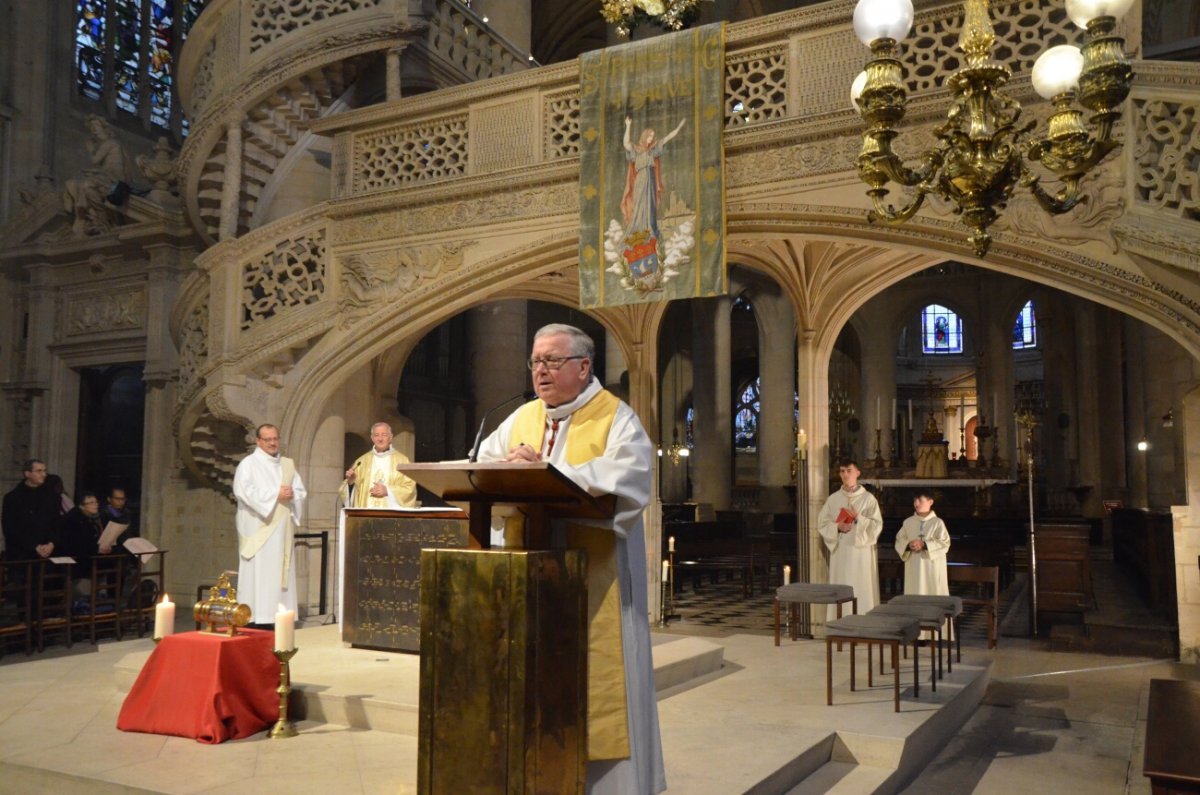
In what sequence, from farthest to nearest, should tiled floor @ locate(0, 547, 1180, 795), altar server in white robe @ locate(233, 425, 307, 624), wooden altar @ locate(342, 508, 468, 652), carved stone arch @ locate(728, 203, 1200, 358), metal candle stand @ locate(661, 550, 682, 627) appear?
metal candle stand @ locate(661, 550, 682, 627), altar server in white robe @ locate(233, 425, 307, 624), wooden altar @ locate(342, 508, 468, 652), carved stone arch @ locate(728, 203, 1200, 358), tiled floor @ locate(0, 547, 1180, 795)

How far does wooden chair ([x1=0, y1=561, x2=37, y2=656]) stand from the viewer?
7645 mm

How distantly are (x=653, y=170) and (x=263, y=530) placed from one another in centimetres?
418

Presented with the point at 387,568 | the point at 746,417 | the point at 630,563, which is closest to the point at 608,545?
the point at 630,563

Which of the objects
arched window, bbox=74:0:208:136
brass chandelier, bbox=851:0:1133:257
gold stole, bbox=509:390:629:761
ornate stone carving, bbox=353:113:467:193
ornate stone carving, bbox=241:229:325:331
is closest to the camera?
gold stole, bbox=509:390:629:761

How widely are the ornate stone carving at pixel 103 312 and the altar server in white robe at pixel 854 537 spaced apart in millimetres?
9113

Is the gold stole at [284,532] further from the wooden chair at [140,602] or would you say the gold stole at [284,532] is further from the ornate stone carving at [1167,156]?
the ornate stone carving at [1167,156]

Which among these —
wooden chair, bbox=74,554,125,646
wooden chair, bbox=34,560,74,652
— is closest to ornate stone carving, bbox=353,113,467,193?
wooden chair, bbox=74,554,125,646

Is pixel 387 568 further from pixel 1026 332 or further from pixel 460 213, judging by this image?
pixel 1026 332

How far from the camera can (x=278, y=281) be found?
961 cm

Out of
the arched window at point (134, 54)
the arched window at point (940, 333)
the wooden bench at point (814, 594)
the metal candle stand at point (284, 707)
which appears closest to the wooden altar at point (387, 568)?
the metal candle stand at point (284, 707)

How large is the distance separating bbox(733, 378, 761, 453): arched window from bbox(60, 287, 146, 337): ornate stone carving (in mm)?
21209

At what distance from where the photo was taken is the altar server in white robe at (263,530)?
7.15 m

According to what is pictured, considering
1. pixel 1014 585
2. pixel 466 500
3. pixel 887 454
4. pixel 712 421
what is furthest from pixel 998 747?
pixel 887 454

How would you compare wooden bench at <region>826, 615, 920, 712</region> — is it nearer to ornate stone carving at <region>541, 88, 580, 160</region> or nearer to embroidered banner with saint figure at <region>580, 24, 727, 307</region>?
embroidered banner with saint figure at <region>580, 24, 727, 307</region>
